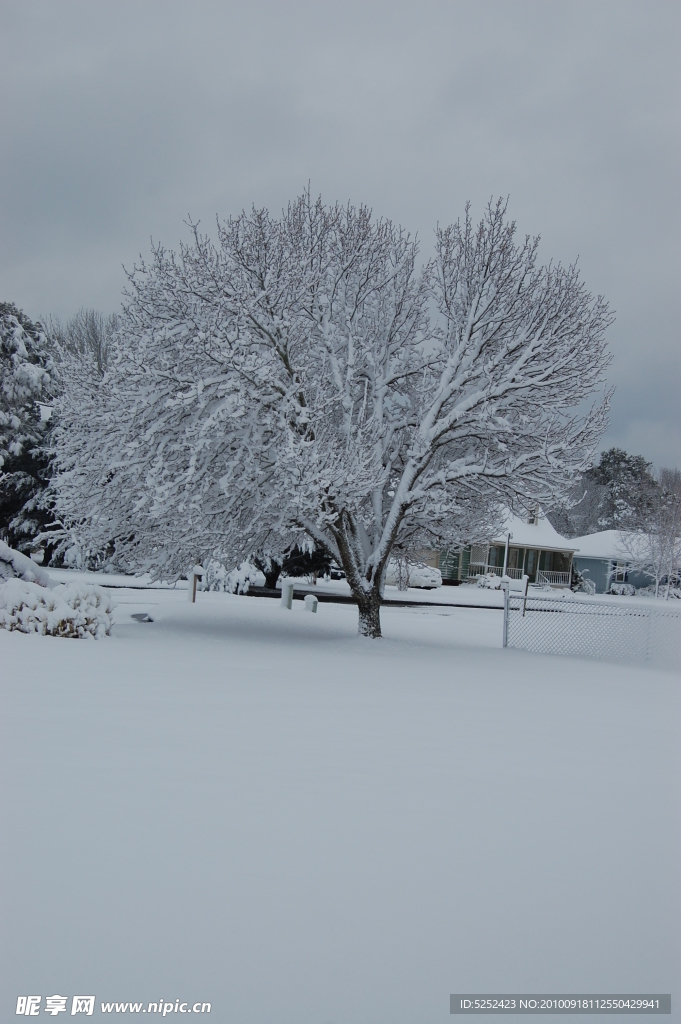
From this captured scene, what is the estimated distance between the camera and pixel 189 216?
43.9ft

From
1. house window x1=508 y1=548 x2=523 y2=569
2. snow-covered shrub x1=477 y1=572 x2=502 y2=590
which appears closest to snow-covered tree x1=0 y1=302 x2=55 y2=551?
snow-covered shrub x1=477 y1=572 x2=502 y2=590

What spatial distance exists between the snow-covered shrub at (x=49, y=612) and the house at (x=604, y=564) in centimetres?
4479

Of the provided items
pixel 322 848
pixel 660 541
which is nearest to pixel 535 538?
pixel 660 541

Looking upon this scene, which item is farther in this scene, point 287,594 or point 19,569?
point 287,594

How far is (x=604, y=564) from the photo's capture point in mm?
53750

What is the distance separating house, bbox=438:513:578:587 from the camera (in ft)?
158

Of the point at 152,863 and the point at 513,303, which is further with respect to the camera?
the point at 513,303

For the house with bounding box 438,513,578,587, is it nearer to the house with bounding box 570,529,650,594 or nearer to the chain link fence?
the house with bounding box 570,529,650,594

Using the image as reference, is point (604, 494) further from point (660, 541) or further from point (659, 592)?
point (660, 541)

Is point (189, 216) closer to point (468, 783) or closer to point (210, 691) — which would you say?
point (210, 691)

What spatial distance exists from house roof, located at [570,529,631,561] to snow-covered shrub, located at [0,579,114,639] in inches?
1686

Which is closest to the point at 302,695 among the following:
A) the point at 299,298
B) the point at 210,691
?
the point at 210,691

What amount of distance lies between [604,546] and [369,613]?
4389 cm

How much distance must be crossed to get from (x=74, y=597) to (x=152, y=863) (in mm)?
8631
